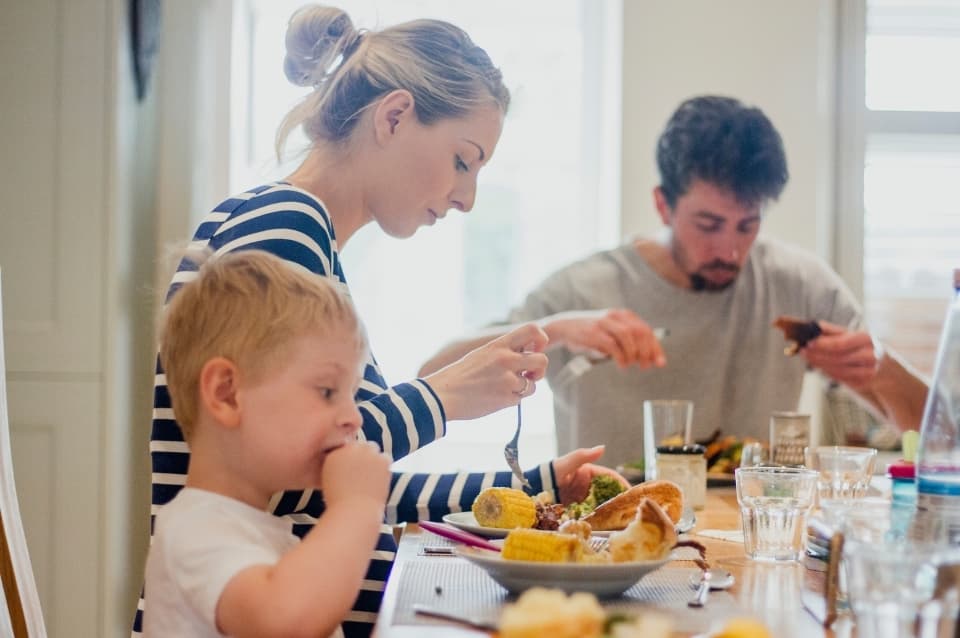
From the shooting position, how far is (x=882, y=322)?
3770mm

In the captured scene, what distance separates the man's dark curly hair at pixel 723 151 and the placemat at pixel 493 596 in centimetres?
192

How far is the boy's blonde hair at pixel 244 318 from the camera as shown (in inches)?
42.6

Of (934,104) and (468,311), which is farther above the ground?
(934,104)

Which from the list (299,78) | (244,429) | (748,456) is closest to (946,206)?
(748,456)

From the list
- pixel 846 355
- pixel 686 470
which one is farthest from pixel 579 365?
pixel 686 470

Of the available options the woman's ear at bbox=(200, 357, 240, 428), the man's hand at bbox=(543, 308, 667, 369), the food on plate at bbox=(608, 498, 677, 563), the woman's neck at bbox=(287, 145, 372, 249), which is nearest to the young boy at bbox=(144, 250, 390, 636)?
the woman's ear at bbox=(200, 357, 240, 428)

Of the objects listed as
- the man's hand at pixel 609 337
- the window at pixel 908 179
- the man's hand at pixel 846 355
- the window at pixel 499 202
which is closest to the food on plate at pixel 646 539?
the man's hand at pixel 609 337

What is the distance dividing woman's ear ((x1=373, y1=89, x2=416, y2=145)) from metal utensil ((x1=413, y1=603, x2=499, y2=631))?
2.61ft

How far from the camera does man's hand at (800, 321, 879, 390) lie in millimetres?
2986

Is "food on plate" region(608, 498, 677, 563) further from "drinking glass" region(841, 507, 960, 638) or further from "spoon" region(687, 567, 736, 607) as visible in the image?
"drinking glass" region(841, 507, 960, 638)

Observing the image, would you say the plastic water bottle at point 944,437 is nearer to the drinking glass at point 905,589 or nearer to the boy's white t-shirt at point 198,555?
the drinking glass at point 905,589

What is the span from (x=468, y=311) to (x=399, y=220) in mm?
2194

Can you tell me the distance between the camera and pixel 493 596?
1088 millimetres

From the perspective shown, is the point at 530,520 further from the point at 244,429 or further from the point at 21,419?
the point at 21,419
